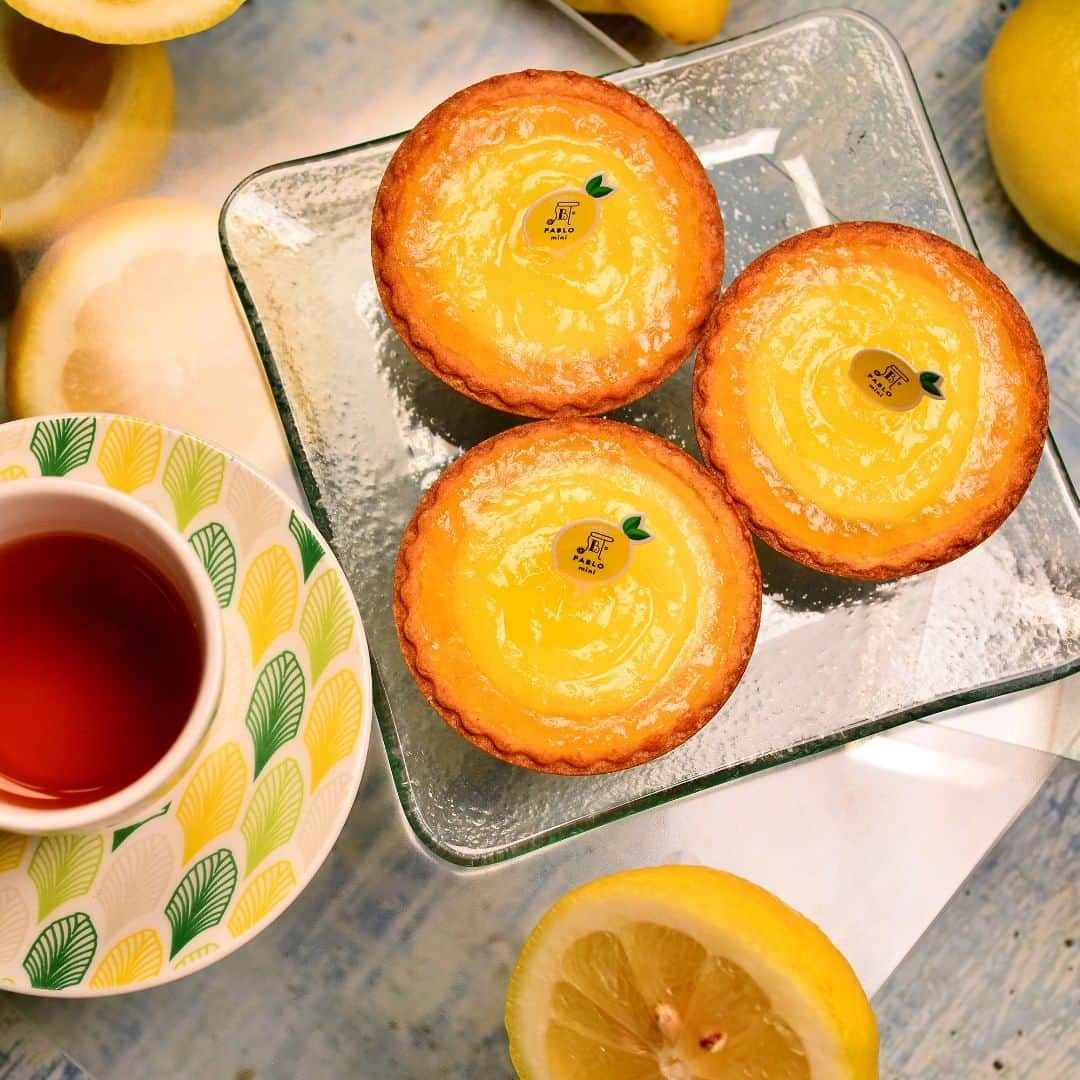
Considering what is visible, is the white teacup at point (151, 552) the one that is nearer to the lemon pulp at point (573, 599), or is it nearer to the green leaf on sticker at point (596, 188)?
the lemon pulp at point (573, 599)

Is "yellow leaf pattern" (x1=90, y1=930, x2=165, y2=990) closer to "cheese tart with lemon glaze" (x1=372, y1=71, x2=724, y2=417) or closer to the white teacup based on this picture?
the white teacup

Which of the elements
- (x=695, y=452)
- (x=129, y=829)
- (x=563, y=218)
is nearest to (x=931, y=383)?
(x=695, y=452)

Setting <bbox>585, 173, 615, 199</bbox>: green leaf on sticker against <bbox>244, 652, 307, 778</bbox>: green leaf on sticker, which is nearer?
<bbox>244, 652, 307, 778</bbox>: green leaf on sticker

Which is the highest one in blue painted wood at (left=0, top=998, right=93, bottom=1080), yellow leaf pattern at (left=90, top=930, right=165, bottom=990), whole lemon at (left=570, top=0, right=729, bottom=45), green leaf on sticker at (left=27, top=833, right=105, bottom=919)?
whole lemon at (left=570, top=0, right=729, bottom=45)

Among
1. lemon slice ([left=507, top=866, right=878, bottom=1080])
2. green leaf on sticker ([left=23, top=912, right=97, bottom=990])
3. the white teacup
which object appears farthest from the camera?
lemon slice ([left=507, top=866, right=878, bottom=1080])

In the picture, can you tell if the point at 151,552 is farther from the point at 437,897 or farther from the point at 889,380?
the point at 889,380

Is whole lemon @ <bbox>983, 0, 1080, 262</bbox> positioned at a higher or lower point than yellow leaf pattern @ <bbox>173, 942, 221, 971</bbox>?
higher

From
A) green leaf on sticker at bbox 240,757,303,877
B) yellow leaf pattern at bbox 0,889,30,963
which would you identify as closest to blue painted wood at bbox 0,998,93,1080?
yellow leaf pattern at bbox 0,889,30,963

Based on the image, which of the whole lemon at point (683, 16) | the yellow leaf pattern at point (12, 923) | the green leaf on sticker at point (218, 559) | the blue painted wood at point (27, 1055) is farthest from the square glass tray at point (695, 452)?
the blue painted wood at point (27, 1055)
